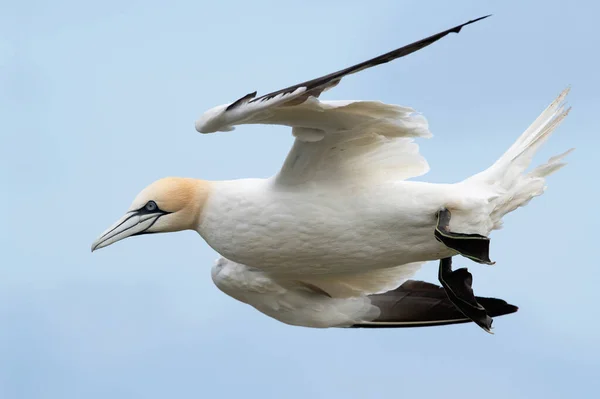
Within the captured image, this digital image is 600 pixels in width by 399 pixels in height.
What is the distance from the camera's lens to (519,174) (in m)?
11.8

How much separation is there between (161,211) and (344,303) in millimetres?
2201

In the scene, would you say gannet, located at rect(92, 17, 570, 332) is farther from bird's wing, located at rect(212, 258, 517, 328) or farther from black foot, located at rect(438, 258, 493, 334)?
bird's wing, located at rect(212, 258, 517, 328)

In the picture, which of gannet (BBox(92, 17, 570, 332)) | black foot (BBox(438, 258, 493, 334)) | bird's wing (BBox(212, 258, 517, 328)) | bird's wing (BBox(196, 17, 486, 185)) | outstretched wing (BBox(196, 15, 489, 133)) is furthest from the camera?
bird's wing (BBox(212, 258, 517, 328))

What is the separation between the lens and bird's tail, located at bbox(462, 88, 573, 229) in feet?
38.2

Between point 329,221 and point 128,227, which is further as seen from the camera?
point 128,227

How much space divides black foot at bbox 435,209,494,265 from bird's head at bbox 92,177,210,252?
207 cm

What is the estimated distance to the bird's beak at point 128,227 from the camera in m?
11.9

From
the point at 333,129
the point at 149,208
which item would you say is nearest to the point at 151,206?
the point at 149,208

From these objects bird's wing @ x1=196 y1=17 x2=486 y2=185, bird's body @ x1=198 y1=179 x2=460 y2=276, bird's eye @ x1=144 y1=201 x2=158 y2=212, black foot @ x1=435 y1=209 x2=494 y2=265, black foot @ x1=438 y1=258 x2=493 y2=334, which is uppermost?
bird's wing @ x1=196 y1=17 x2=486 y2=185

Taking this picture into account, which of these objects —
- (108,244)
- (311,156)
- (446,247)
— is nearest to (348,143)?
(311,156)

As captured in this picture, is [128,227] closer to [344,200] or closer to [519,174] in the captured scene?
[344,200]

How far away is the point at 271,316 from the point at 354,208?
6.98 ft

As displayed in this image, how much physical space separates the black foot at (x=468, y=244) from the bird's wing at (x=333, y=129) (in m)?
0.81

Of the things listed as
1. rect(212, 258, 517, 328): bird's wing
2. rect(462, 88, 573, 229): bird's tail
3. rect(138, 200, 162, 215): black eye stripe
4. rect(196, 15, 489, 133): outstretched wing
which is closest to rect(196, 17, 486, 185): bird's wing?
rect(196, 15, 489, 133): outstretched wing
